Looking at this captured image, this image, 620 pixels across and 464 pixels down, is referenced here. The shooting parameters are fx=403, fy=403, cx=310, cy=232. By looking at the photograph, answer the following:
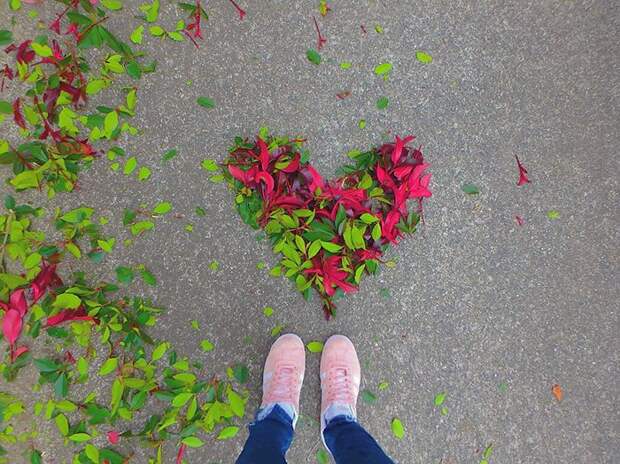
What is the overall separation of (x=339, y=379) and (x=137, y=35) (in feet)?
4.83

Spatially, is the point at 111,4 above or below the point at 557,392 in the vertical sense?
A: above

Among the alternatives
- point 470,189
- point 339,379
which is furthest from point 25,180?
point 470,189

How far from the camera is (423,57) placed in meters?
1.57

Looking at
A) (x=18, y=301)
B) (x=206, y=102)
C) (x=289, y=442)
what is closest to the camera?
(x=289, y=442)

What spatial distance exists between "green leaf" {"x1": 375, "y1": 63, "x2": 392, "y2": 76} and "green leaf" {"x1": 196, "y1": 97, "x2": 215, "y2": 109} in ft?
2.11

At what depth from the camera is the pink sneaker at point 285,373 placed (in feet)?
4.65

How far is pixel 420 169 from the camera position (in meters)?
1.49

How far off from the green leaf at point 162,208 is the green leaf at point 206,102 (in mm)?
393

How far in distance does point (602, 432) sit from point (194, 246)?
5.78 feet

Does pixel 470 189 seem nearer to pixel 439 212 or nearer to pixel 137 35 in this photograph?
pixel 439 212

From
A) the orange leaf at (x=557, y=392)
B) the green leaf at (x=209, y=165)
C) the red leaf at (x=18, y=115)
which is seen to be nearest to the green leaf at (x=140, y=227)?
the green leaf at (x=209, y=165)

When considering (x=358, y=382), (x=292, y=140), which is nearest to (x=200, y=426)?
(x=358, y=382)

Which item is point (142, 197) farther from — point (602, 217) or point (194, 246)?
point (602, 217)

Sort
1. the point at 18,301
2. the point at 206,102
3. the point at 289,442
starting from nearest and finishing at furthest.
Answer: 1. the point at 289,442
2. the point at 18,301
3. the point at 206,102
